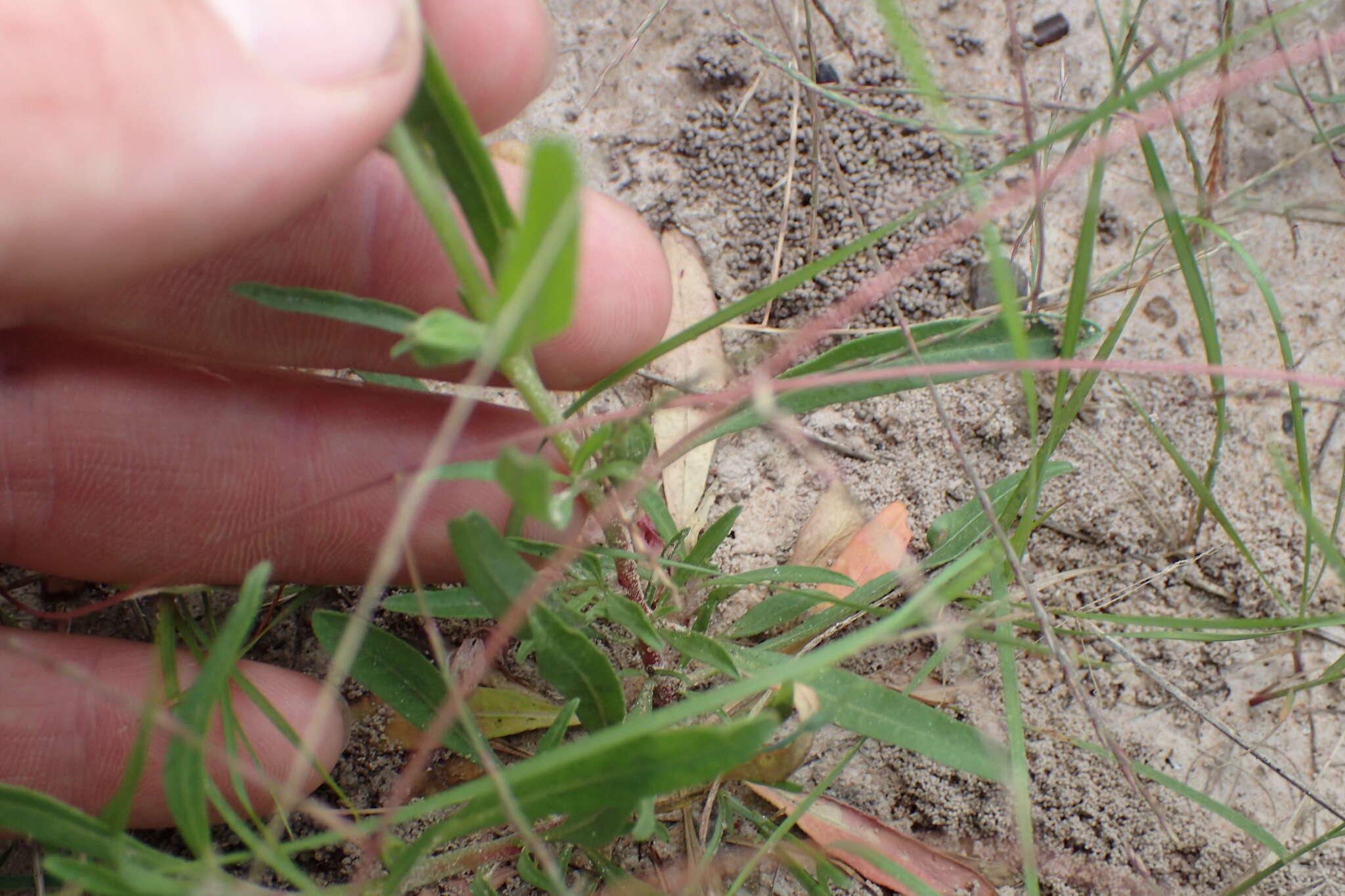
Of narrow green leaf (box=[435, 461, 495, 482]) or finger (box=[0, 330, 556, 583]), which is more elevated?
narrow green leaf (box=[435, 461, 495, 482])

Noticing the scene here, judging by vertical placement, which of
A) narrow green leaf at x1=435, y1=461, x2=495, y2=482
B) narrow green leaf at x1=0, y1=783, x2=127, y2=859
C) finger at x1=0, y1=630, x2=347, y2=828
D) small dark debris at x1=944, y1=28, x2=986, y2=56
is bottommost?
finger at x1=0, y1=630, x2=347, y2=828

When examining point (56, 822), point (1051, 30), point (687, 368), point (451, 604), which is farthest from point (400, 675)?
point (1051, 30)

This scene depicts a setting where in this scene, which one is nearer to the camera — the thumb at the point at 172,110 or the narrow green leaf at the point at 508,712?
the thumb at the point at 172,110

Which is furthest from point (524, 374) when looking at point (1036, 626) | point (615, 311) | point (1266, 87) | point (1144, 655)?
point (1266, 87)

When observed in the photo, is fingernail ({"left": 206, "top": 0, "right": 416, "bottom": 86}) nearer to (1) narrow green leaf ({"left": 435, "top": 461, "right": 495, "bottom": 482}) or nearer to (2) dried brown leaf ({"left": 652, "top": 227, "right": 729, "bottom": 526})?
(1) narrow green leaf ({"left": 435, "top": 461, "right": 495, "bottom": 482})

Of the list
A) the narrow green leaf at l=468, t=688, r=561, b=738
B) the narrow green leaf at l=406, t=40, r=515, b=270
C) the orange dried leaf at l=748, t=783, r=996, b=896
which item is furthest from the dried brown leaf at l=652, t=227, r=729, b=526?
the narrow green leaf at l=406, t=40, r=515, b=270

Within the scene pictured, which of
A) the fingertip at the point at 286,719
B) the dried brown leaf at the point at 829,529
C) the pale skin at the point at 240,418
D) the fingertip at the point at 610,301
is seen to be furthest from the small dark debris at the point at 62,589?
the dried brown leaf at the point at 829,529

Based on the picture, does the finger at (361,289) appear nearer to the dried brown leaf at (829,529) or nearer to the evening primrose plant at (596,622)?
the evening primrose plant at (596,622)
